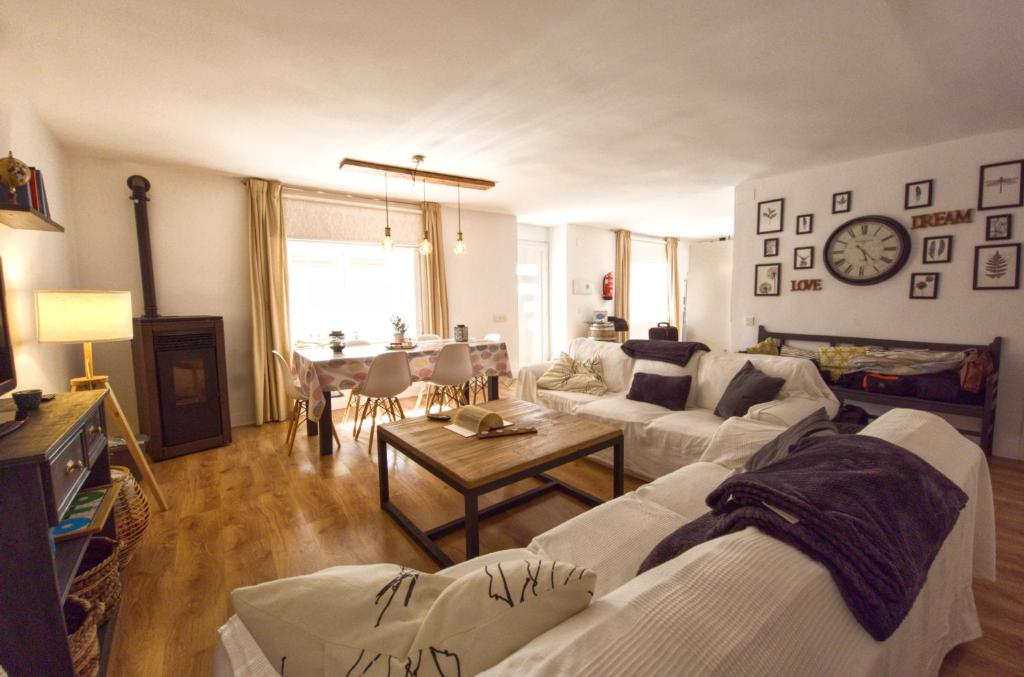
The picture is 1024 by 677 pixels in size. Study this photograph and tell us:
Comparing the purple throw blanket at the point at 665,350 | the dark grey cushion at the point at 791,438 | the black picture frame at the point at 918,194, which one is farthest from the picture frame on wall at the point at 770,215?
the dark grey cushion at the point at 791,438

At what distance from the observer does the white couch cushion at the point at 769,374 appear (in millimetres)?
2656

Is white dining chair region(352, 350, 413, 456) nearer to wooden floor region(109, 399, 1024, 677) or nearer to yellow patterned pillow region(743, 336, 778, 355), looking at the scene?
wooden floor region(109, 399, 1024, 677)

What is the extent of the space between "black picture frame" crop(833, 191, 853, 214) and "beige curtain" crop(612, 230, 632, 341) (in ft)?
12.4

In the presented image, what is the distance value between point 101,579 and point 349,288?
3.65 metres

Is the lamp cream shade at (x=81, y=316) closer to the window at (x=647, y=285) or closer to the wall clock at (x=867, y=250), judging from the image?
the wall clock at (x=867, y=250)

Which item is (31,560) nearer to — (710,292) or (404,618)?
(404,618)

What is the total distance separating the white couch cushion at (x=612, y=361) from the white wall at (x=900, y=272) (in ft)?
5.93

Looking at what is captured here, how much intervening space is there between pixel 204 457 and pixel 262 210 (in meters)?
2.29

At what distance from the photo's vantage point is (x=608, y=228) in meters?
7.28

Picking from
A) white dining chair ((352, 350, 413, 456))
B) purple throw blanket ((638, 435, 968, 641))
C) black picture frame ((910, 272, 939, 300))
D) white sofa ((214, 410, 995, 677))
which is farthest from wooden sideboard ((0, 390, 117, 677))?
black picture frame ((910, 272, 939, 300))

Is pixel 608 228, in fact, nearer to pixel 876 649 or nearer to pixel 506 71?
pixel 506 71

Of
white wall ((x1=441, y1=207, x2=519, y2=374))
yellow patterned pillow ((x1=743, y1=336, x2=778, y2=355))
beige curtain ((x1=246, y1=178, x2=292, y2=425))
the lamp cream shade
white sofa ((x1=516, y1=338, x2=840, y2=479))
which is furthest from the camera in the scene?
white wall ((x1=441, y1=207, x2=519, y2=374))

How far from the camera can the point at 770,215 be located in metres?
4.21

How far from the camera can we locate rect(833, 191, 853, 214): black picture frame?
3.72 m
